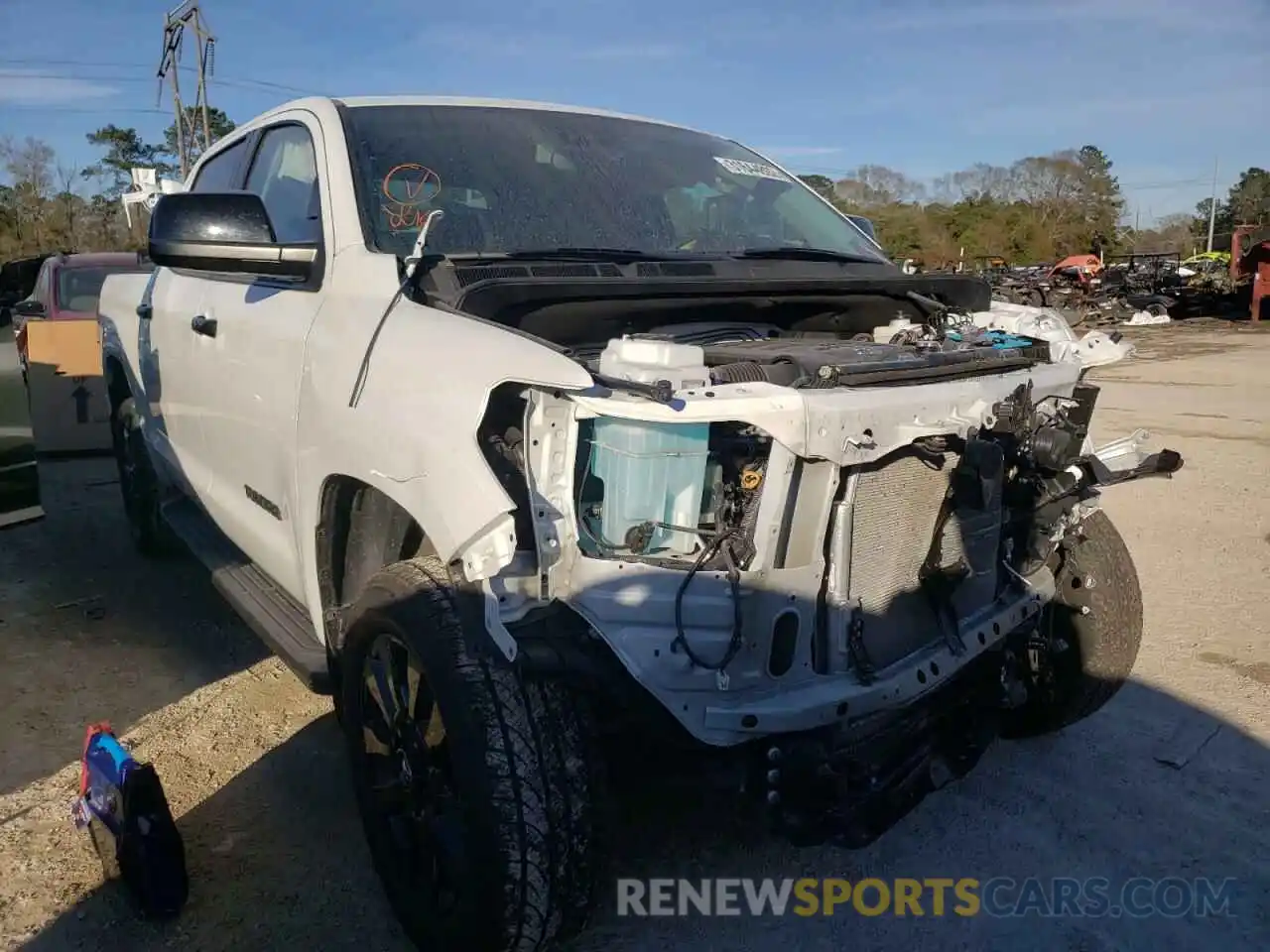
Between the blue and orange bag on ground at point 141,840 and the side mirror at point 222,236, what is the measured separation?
4.52ft

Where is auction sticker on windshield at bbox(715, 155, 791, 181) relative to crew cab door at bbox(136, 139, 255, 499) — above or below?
above

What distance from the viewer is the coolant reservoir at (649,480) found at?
2127mm

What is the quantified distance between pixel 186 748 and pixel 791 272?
2.57 meters

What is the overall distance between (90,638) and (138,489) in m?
1.19

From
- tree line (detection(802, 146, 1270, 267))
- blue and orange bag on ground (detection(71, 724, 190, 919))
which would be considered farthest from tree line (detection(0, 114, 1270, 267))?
blue and orange bag on ground (detection(71, 724, 190, 919))

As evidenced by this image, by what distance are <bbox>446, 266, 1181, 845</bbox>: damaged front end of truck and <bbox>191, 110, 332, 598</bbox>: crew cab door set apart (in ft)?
3.17

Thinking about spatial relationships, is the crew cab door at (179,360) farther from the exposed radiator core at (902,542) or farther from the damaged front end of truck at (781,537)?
the exposed radiator core at (902,542)

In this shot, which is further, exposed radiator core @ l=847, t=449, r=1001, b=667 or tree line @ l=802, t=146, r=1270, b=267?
tree line @ l=802, t=146, r=1270, b=267

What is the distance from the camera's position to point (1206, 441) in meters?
8.93

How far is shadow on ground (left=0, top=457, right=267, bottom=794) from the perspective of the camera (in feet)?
12.4

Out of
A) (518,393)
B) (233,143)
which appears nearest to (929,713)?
(518,393)

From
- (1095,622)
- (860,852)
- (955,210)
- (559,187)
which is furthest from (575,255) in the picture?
(955,210)

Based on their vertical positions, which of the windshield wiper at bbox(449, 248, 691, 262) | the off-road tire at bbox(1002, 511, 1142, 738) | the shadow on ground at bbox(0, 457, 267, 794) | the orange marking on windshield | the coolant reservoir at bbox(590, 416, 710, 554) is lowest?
the shadow on ground at bbox(0, 457, 267, 794)

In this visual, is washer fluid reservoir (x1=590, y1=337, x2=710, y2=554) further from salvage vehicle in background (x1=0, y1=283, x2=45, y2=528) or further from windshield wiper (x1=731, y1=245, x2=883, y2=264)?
salvage vehicle in background (x1=0, y1=283, x2=45, y2=528)
